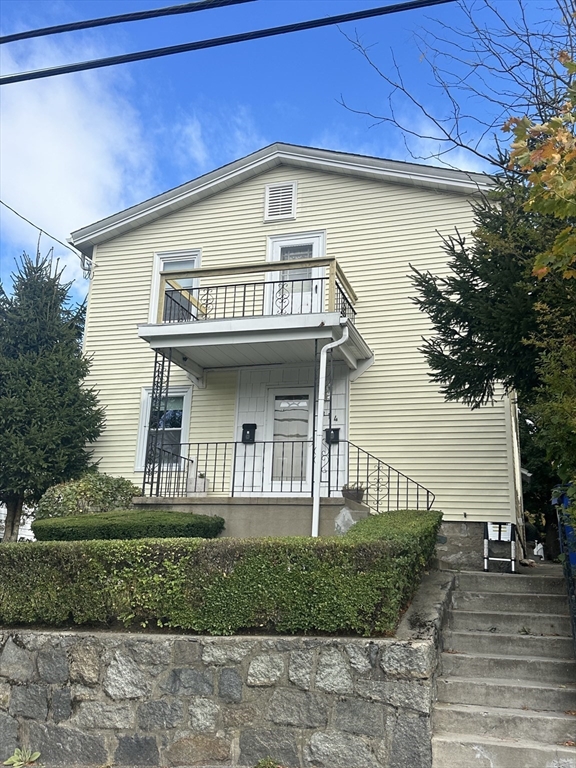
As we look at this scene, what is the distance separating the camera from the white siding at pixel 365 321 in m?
11.1

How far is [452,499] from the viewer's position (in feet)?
36.0

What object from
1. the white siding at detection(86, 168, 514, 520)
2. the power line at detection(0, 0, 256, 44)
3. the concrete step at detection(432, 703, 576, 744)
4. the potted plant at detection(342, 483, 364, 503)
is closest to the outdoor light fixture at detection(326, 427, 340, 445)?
the white siding at detection(86, 168, 514, 520)

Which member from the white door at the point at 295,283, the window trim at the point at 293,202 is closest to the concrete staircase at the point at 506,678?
the white door at the point at 295,283

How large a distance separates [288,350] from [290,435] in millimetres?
1612

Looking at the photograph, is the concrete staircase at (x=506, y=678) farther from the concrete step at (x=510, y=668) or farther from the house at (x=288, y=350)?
the house at (x=288, y=350)

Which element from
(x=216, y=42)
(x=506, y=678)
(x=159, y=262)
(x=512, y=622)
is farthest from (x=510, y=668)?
(x=159, y=262)

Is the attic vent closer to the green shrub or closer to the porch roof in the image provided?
the porch roof

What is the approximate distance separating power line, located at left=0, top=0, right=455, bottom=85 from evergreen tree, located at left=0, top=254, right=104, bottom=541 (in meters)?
8.26

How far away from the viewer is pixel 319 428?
1000 centimetres

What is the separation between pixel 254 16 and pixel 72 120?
5.20 m

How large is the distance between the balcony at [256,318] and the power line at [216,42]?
5.90 m

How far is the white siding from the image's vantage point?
436 inches

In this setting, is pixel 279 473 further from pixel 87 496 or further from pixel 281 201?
pixel 281 201

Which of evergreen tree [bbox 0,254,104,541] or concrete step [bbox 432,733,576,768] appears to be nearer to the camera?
concrete step [bbox 432,733,576,768]
